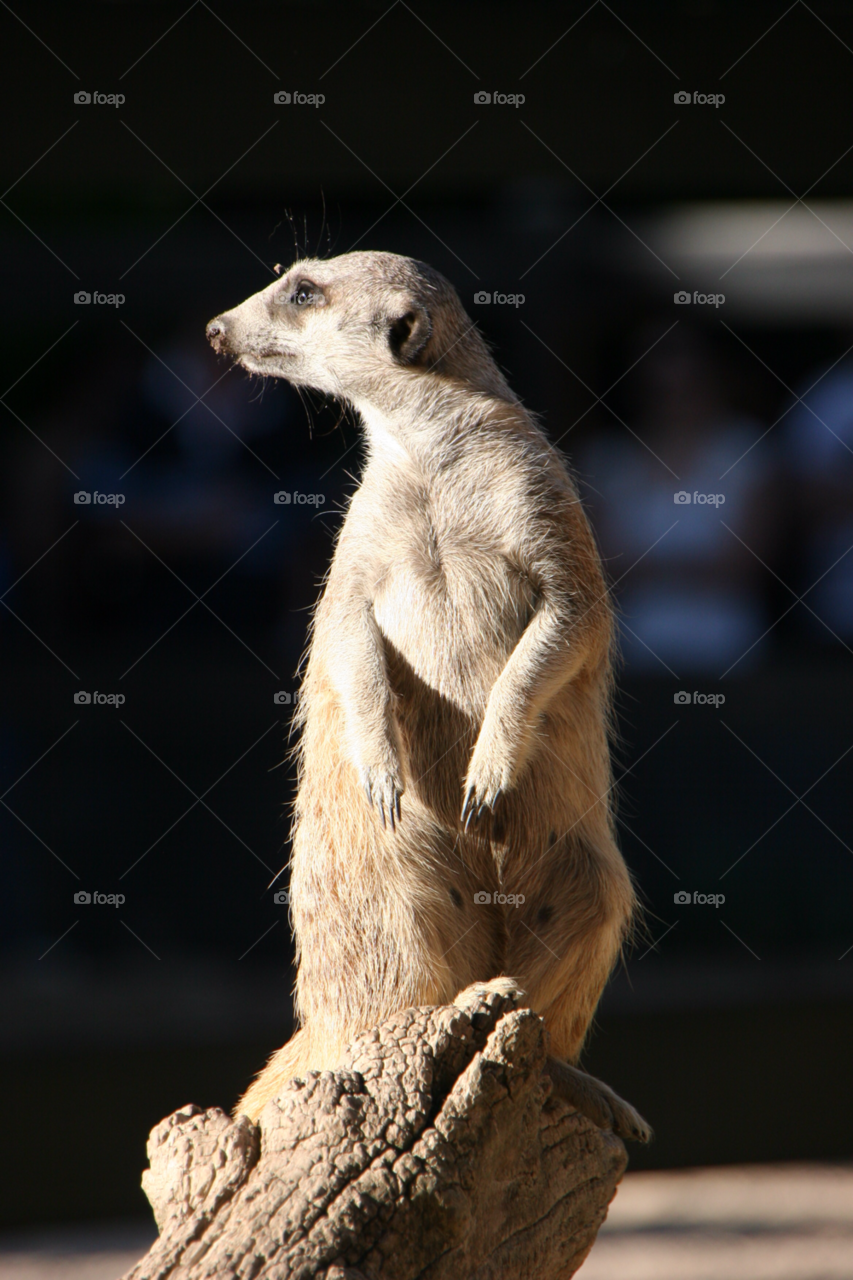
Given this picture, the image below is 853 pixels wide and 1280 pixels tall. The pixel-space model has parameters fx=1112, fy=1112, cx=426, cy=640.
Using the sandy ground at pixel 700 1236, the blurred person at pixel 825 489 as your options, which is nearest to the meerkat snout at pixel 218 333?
the blurred person at pixel 825 489

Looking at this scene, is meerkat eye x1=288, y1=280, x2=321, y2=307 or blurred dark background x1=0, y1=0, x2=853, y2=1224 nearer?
meerkat eye x1=288, y1=280, x2=321, y2=307

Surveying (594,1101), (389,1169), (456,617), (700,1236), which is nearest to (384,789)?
(456,617)

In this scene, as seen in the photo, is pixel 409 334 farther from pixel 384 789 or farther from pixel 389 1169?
pixel 389 1169

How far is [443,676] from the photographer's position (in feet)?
7.80

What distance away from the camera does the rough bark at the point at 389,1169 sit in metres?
1.80

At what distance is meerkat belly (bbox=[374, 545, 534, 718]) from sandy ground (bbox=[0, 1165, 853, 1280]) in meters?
2.33

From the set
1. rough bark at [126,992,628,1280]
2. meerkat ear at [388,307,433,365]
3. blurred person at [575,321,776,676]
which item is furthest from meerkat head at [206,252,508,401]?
Result: rough bark at [126,992,628,1280]

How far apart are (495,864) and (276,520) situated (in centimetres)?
151

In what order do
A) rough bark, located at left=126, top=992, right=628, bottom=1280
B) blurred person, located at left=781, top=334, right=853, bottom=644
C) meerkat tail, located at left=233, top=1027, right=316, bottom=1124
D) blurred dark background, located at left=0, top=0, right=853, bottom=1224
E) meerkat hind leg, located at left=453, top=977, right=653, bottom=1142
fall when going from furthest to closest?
blurred person, located at left=781, top=334, right=853, bottom=644 < blurred dark background, located at left=0, top=0, right=853, bottom=1224 < meerkat tail, located at left=233, top=1027, right=316, bottom=1124 < meerkat hind leg, located at left=453, top=977, right=653, bottom=1142 < rough bark, located at left=126, top=992, right=628, bottom=1280

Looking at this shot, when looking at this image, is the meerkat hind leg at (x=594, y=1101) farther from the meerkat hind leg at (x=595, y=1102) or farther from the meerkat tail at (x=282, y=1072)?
the meerkat tail at (x=282, y=1072)

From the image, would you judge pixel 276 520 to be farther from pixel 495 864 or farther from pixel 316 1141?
pixel 316 1141

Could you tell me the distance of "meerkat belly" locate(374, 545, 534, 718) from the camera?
7.69 feet

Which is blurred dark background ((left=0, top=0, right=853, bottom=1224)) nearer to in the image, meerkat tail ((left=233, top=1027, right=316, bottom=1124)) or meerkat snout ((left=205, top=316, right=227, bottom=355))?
meerkat snout ((left=205, top=316, right=227, bottom=355))

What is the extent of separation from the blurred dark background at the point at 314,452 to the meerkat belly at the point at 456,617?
897mm
